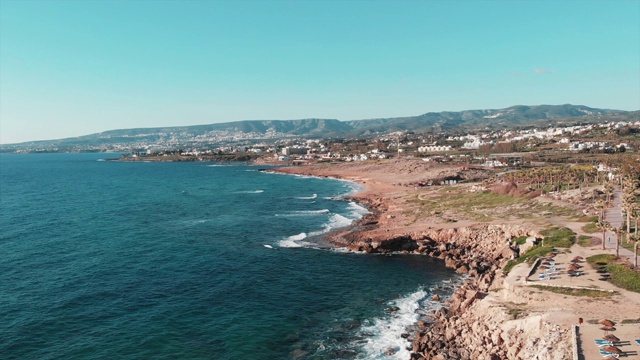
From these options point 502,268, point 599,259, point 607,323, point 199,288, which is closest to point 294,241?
point 199,288

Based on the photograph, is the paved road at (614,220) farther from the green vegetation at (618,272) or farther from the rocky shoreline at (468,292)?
the rocky shoreline at (468,292)

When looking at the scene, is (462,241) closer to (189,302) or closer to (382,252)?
(382,252)

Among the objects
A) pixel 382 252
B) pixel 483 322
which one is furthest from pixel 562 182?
pixel 483 322

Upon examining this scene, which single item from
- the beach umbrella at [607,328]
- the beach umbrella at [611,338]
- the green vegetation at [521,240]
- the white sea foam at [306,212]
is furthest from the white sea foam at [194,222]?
the beach umbrella at [611,338]

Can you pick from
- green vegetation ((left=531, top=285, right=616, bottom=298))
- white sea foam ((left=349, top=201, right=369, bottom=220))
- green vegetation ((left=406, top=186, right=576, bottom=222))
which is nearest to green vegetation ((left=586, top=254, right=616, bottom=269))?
green vegetation ((left=531, top=285, right=616, bottom=298))

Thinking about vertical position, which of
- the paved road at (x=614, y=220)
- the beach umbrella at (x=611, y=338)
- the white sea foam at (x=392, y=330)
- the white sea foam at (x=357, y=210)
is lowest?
the white sea foam at (x=357, y=210)
